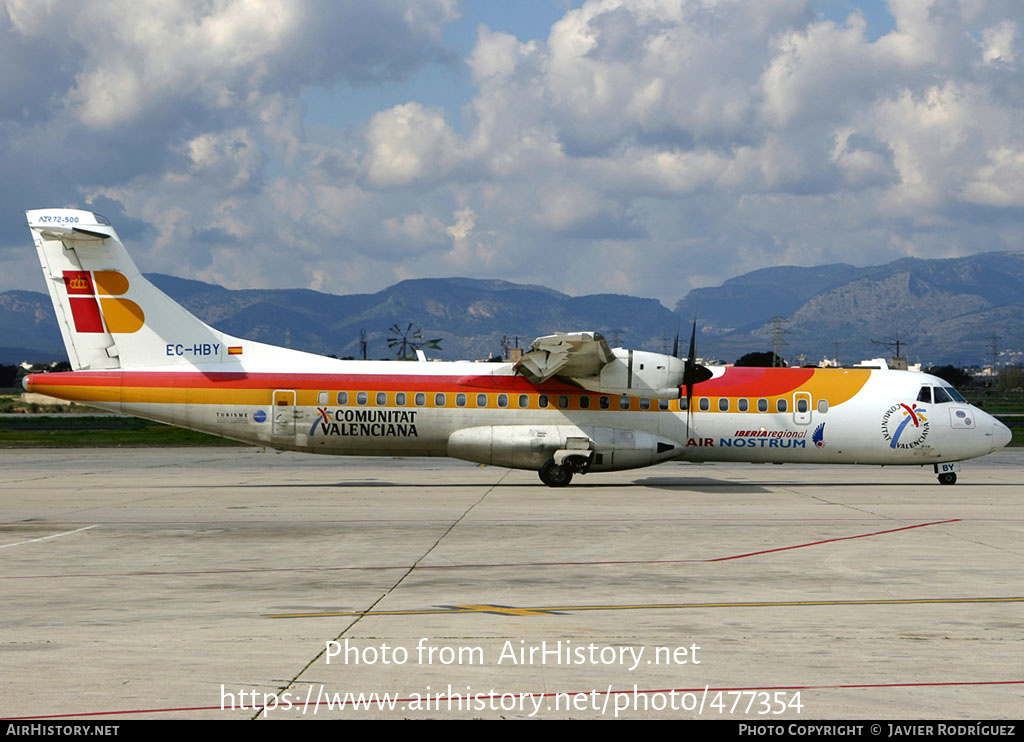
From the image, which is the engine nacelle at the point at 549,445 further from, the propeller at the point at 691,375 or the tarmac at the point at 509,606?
the tarmac at the point at 509,606

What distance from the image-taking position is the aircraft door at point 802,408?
2838 cm

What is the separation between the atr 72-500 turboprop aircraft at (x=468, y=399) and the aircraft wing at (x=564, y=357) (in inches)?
2.1

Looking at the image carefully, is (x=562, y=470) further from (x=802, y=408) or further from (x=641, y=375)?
(x=802, y=408)

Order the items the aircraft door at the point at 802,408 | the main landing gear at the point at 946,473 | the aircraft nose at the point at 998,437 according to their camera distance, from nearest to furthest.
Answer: the aircraft door at the point at 802,408
the aircraft nose at the point at 998,437
the main landing gear at the point at 946,473

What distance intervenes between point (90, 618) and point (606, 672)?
233 inches

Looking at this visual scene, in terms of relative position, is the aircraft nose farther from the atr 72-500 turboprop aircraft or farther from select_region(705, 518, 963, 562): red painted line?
select_region(705, 518, 963, 562): red painted line

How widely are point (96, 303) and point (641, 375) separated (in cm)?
1512

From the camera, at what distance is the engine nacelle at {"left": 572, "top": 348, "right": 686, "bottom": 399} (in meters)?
26.9

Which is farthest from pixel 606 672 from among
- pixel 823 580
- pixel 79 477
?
pixel 79 477

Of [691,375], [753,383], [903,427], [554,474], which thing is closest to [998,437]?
[903,427]

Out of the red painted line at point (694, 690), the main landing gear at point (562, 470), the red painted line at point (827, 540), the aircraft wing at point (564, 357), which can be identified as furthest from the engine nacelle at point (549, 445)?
the red painted line at point (694, 690)

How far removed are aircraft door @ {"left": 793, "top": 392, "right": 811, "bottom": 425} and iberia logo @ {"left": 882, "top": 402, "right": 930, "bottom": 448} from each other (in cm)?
221

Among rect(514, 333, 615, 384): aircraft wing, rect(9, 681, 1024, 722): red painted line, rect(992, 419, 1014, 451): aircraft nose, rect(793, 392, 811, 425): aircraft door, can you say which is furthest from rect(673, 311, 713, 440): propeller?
rect(9, 681, 1024, 722): red painted line

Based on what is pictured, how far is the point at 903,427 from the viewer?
2848 centimetres
